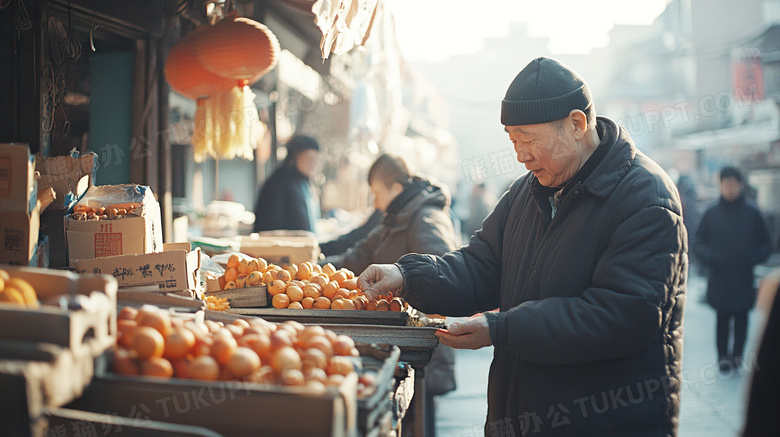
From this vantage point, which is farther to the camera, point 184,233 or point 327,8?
point 184,233

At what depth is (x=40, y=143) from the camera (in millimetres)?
3076

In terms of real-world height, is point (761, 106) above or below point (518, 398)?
above

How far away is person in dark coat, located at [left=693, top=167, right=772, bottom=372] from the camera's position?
673 centimetres

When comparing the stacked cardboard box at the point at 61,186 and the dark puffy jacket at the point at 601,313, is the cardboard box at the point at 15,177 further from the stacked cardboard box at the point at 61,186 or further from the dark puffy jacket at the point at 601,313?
the dark puffy jacket at the point at 601,313

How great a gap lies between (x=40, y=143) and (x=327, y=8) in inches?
62.7

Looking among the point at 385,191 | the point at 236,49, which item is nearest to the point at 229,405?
the point at 236,49

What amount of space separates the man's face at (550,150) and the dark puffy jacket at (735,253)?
535 cm

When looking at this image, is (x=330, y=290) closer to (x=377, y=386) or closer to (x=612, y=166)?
(x=377, y=386)

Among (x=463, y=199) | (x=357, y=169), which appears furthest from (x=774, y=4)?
(x=357, y=169)

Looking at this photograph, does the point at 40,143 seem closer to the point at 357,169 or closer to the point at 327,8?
the point at 327,8

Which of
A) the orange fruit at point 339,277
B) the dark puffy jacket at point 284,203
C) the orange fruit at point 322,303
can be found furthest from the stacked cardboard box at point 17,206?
the dark puffy jacket at point 284,203

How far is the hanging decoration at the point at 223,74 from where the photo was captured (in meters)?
3.50

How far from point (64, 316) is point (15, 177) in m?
0.91

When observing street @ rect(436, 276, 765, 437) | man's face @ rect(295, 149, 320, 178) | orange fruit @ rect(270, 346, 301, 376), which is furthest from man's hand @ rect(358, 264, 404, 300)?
man's face @ rect(295, 149, 320, 178)
